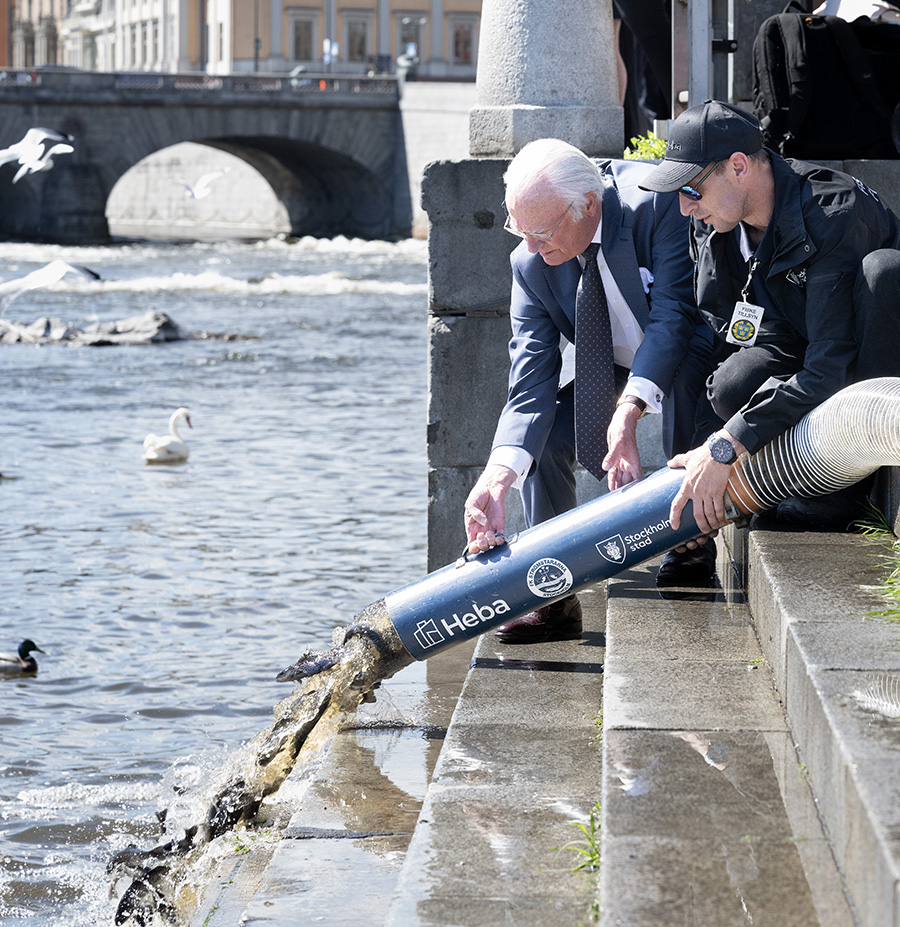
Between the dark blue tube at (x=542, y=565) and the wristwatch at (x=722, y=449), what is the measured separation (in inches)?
5.1

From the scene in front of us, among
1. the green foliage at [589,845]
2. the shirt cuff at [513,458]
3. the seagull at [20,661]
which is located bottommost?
the seagull at [20,661]

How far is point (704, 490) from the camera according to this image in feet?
10.9

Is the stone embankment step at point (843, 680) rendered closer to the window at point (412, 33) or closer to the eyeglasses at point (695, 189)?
the eyeglasses at point (695, 189)

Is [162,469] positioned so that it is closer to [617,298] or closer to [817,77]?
[817,77]

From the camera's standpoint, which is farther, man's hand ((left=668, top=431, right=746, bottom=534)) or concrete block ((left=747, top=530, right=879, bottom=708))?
man's hand ((left=668, top=431, right=746, bottom=534))

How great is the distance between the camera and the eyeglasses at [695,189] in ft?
10.8

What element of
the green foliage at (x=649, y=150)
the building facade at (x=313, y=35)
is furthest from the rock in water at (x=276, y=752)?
the building facade at (x=313, y=35)

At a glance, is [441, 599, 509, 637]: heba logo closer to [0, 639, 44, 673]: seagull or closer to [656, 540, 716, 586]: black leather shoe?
[656, 540, 716, 586]: black leather shoe

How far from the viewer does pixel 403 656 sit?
145 inches

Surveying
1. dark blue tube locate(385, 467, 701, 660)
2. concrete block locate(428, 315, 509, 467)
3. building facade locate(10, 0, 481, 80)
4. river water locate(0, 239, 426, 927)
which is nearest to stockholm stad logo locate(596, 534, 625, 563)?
dark blue tube locate(385, 467, 701, 660)

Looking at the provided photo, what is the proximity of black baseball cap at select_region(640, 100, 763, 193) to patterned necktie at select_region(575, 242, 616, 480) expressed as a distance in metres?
0.53

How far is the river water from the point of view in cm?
488

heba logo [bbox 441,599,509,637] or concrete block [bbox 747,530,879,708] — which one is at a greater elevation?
concrete block [bbox 747,530,879,708]

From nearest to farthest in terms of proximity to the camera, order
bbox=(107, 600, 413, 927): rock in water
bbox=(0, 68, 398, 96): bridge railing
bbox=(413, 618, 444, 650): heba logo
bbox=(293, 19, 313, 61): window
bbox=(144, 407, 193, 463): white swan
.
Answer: bbox=(107, 600, 413, 927): rock in water
bbox=(413, 618, 444, 650): heba logo
bbox=(144, 407, 193, 463): white swan
bbox=(0, 68, 398, 96): bridge railing
bbox=(293, 19, 313, 61): window
